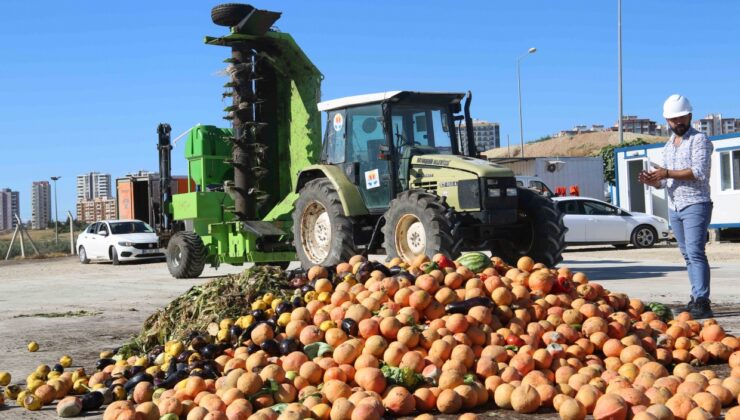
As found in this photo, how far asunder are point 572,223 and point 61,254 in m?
23.2

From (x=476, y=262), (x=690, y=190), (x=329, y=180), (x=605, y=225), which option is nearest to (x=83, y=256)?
(x=605, y=225)

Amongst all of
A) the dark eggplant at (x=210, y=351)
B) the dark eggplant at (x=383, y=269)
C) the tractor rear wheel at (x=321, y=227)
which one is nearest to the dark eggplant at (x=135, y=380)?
the dark eggplant at (x=210, y=351)

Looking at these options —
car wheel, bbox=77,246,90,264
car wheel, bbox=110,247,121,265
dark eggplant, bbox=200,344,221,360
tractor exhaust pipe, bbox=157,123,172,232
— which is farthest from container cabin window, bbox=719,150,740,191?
dark eggplant, bbox=200,344,221,360

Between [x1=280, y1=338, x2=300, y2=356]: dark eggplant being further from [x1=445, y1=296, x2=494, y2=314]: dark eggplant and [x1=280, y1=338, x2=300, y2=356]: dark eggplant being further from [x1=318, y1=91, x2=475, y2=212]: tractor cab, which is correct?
[x1=318, y1=91, x2=475, y2=212]: tractor cab

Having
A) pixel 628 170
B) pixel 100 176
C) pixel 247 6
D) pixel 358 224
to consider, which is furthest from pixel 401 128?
pixel 100 176

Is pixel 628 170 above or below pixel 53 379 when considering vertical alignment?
above

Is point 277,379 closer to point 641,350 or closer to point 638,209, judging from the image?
point 641,350

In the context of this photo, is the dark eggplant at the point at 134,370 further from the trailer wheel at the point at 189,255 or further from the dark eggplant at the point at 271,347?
the trailer wheel at the point at 189,255

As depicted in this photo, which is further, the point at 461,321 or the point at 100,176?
the point at 100,176

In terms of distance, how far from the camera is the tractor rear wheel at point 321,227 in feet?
41.4

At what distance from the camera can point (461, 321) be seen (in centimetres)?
554

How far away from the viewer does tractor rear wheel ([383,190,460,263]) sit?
11.1 m

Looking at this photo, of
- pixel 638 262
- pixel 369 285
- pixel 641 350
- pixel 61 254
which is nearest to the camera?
pixel 641 350

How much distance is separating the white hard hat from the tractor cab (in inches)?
189
